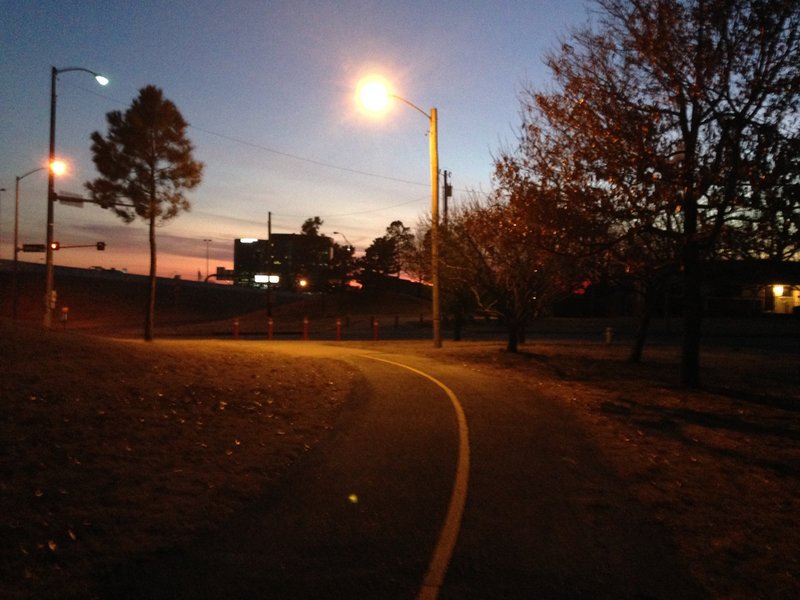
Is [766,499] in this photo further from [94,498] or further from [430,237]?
[430,237]

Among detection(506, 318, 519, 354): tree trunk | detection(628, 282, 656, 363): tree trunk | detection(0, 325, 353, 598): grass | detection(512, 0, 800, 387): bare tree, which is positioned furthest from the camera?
detection(506, 318, 519, 354): tree trunk

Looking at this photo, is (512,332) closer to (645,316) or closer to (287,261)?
(645,316)

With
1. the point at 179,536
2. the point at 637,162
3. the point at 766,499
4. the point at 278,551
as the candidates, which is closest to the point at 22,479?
the point at 179,536

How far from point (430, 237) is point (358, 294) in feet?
178

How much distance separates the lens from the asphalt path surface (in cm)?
550

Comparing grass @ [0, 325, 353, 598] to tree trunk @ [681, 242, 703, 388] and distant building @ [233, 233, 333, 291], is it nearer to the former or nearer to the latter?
tree trunk @ [681, 242, 703, 388]

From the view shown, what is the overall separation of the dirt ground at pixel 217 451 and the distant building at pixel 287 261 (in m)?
39.2

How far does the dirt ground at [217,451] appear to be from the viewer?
6168mm

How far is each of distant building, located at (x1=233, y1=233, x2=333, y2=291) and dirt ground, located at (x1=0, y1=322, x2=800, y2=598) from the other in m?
39.2

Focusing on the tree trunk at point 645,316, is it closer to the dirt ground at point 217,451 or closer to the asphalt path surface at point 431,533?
the dirt ground at point 217,451

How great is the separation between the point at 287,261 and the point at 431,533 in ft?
347

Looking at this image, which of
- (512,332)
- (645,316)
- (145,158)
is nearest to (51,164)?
(145,158)

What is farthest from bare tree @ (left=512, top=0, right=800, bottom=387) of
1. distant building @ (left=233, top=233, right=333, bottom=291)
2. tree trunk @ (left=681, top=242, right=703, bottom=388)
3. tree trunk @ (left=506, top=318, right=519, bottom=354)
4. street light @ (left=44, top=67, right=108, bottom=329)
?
distant building @ (left=233, top=233, right=333, bottom=291)

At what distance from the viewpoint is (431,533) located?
21.8ft
